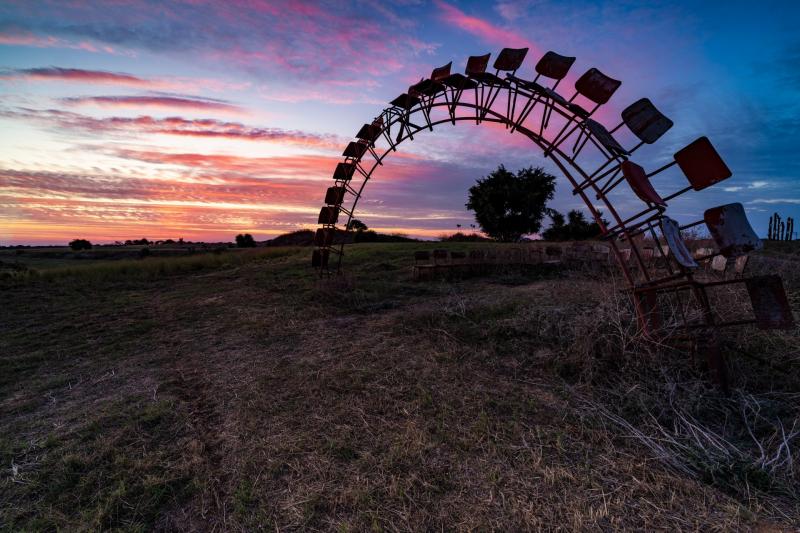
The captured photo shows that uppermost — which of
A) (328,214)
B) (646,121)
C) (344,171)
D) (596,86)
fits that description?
(596,86)

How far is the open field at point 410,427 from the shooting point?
3121 millimetres

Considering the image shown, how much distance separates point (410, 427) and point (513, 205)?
114 ft

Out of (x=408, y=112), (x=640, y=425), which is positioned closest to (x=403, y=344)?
(x=640, y=425)

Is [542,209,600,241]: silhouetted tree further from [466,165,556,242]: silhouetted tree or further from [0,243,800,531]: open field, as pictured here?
[0,243,800,531]: open field

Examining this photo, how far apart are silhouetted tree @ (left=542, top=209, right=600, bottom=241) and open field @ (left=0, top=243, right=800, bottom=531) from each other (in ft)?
101

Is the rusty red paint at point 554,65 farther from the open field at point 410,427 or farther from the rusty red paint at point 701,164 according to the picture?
the open field at point 410,427

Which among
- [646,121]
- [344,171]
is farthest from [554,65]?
[344,171]

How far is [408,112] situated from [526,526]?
427 inches

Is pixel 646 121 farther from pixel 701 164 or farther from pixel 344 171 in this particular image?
pixel 344 171

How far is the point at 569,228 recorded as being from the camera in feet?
128

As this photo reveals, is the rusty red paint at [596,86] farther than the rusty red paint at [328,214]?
No

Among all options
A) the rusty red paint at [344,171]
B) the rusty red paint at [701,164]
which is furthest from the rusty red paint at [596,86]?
the rusty red paint at [344,171]

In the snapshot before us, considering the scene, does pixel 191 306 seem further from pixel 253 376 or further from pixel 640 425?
pixel 640 425

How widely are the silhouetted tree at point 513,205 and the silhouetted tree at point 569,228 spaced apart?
222 centimetres
